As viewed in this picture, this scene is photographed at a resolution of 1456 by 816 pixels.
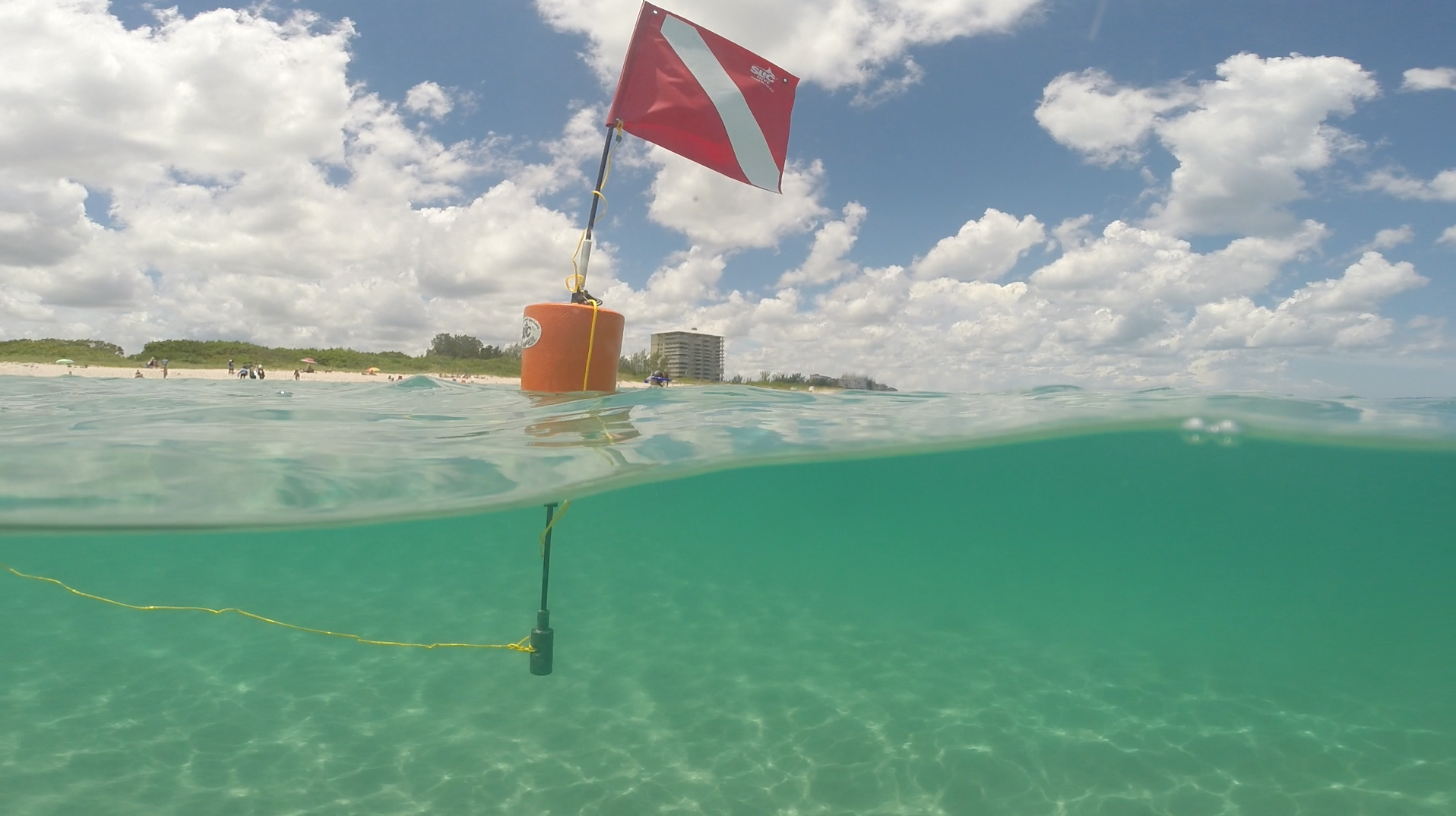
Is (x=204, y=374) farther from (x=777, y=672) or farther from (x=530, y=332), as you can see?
(x=777, y=672)

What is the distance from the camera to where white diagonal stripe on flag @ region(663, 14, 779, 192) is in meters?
7.10

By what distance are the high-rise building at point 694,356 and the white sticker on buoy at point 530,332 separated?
17.0 meters

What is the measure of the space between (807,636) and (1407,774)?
252 inches

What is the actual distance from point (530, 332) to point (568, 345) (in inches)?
16.6

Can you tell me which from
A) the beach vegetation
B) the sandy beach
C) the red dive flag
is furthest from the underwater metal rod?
the beach vegetation

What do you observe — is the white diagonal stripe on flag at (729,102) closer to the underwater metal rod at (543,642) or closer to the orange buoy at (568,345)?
the orange buoy at (568,345)

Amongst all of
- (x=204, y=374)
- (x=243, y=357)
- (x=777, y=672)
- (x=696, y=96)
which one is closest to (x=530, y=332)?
(x=696, y=96)

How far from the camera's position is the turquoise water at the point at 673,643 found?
6.12m

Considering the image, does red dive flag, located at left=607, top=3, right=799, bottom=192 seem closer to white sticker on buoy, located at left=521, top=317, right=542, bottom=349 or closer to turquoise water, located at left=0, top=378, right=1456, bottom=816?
white sticker on buoy, located at left=521, top=317, right=542, bottom=349

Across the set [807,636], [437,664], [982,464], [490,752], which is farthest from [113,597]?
[982,464]

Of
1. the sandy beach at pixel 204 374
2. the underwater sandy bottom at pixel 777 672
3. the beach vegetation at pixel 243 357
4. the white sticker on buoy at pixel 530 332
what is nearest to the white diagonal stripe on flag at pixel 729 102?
the white sticker on buoy at pixel 530 332

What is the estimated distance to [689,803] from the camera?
594 cm

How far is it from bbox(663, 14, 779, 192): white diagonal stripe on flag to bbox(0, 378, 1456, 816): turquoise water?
2.96 meters

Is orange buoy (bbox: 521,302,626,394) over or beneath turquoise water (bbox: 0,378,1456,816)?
over
